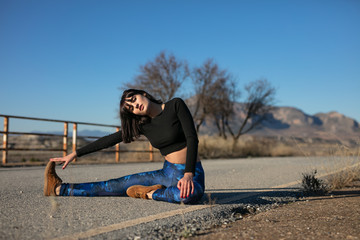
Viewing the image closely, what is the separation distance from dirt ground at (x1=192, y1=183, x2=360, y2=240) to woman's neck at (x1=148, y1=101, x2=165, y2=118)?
1296mm

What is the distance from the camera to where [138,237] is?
222 centimetres

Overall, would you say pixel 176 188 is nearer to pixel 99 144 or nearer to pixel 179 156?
pixel 179 156

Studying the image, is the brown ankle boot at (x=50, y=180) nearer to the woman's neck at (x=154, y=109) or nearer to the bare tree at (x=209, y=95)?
the woman's neck at (x=154, y=109)

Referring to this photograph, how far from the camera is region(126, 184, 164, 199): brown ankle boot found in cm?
351

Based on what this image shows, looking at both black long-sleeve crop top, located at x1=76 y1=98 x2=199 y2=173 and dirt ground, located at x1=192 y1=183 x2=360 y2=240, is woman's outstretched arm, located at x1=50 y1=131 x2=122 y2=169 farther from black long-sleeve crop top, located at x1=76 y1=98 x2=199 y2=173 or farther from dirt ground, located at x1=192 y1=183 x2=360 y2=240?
dirt ground, located at x1=192 y1=183 x2=360 y2=240

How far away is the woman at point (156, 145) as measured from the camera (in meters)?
3.27

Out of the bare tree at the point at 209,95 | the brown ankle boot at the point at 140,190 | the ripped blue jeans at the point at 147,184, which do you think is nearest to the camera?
the ripped blue jeans at the point at 147,184

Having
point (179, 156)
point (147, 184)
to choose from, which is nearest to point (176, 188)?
point (179, 156)

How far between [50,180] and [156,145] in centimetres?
118

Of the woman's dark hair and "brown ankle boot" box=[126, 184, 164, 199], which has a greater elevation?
the woman's dark hair

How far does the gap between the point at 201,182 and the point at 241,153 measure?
19.9 metres

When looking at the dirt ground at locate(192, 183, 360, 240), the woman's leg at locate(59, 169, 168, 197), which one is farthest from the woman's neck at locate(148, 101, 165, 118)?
the dirt ground at locate(192, 183, 360, 240)

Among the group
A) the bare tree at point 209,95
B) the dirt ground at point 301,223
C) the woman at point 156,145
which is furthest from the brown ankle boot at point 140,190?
the bare tree at point 209,95

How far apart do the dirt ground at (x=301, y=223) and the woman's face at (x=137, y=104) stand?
133cm
